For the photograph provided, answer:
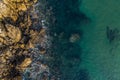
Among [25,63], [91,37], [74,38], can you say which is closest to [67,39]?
[74,38]

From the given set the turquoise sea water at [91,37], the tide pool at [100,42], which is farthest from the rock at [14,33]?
the tide pool at [100,42]

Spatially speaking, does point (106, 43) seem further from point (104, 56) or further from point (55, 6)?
point (55, 6)

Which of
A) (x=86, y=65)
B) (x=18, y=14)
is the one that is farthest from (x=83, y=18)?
(x=18, y=14)

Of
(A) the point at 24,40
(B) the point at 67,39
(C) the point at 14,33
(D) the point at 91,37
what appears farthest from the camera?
(D) the point at 91,37

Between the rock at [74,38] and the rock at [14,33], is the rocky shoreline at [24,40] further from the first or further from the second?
the rock at [74,38]

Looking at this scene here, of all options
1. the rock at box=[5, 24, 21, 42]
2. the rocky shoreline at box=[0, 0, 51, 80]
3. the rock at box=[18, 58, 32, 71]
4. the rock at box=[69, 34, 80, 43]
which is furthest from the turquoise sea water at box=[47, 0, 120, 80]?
the rock at box=[5, 24, 21, 42]

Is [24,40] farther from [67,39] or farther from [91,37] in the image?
[91,37]

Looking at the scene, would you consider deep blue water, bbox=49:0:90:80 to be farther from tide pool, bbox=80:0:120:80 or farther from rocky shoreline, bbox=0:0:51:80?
rocky shoreline, bbox=0:0:51:80

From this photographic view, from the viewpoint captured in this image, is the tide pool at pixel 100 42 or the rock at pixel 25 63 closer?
the rock at pixel 25 63
